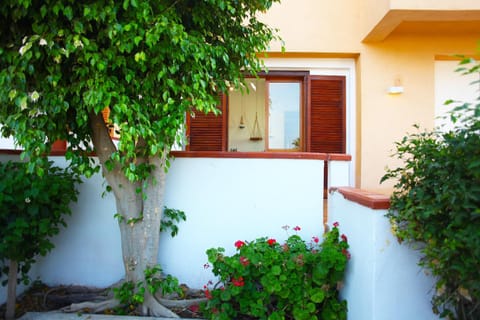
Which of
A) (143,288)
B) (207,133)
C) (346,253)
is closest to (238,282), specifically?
(143,288)

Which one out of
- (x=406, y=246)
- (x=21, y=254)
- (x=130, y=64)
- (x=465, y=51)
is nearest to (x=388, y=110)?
(x=465, y=51)

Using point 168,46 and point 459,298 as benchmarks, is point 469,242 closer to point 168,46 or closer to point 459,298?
point 459,298

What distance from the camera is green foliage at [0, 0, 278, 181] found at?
236cm

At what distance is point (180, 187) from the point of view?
3633 mm

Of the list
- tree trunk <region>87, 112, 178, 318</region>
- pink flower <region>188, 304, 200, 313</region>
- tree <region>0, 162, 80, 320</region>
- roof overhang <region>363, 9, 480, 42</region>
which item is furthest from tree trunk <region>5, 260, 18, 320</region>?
roof overhang <region>363, 9, 480, 42</region>

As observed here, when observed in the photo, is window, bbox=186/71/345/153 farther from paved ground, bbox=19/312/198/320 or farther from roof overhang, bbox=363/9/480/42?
paved ground, bbox=19/312/198/320

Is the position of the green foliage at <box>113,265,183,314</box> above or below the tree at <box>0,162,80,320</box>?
below

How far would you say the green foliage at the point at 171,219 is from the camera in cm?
350

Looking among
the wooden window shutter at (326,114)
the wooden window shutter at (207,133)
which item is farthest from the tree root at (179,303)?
the wooden window shutter at (326,114)

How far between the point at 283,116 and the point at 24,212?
13.9 feet

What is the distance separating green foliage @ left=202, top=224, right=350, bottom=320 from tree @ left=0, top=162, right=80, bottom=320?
5.27 feet

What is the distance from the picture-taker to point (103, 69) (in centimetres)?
244

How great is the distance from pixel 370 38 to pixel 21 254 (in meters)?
5.08

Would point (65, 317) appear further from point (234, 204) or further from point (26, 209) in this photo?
point (234, 204)
